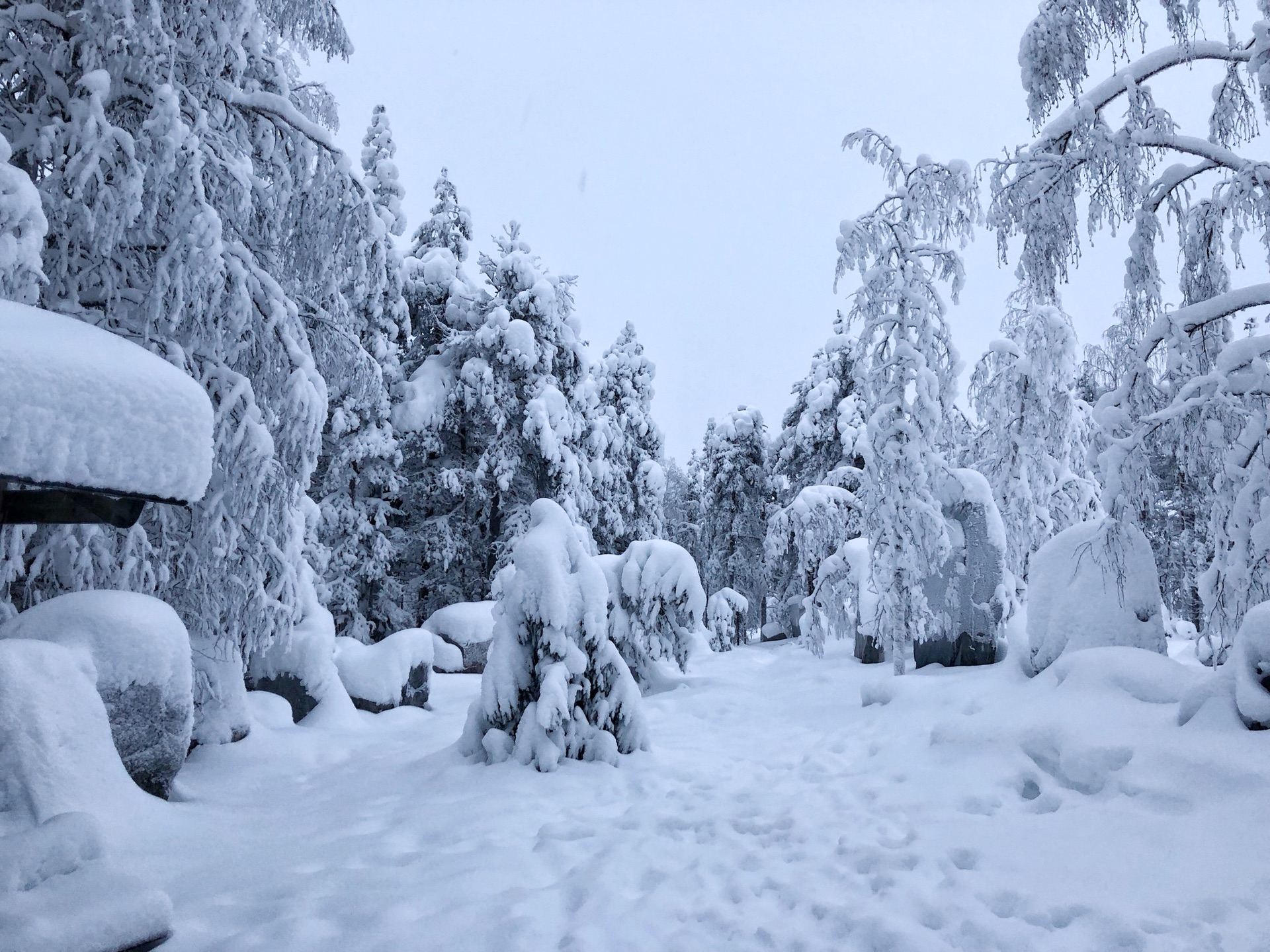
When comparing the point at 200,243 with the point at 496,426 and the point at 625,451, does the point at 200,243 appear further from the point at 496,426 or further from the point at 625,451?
the point at 625,451

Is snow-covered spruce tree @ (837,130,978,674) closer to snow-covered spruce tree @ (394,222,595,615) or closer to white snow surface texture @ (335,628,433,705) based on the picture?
white snow surface texture @ (335,628,433,705)

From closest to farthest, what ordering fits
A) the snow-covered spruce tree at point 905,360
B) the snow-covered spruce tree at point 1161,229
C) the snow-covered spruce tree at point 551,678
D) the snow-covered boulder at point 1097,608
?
the snow-covered spruce tree at point 1161,229
the snow-covered spruce tree at point 551,678
the snow-covered boulder at point 1097,608
the snow-covered spruce tree at point 905,360

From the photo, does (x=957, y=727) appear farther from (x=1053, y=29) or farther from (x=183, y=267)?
(x=183, y=267)

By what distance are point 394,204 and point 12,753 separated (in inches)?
494

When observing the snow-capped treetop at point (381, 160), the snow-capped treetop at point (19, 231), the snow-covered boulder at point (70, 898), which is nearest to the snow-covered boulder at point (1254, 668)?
the snow-covered boulder at point (70, 898)

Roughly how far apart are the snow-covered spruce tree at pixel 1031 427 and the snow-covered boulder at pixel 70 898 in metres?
13.2

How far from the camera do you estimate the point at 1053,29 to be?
6.16 m

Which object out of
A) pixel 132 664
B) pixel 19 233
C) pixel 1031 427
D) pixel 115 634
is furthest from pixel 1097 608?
pixel 19 233

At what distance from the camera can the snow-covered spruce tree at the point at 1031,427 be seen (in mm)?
13328

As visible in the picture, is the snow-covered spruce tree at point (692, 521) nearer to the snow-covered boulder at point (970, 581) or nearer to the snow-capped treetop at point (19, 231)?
the snow-covered boulder at point (970, 581)

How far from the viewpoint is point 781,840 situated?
177 inches

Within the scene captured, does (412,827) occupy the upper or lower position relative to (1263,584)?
lower

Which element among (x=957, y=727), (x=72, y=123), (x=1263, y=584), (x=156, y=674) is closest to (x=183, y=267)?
(x=72, y=123)

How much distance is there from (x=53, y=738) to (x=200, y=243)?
3860mm
